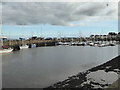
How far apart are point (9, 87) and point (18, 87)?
1.88ft

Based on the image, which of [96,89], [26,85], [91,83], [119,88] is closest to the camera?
[119,88]

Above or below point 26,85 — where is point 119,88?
above

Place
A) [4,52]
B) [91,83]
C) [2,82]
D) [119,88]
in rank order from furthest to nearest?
[4,52]
[2,82]
[91,83]
[119,88]

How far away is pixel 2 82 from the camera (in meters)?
9.83

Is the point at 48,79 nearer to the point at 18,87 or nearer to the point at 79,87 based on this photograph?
the point at 18,87

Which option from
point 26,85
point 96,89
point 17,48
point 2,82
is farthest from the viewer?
point 17,48

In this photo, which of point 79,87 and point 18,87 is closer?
point 79,87

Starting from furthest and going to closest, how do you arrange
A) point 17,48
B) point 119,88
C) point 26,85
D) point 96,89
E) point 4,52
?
point 17,48, point 4,52, point 26,85, point 96,89, point 119,88

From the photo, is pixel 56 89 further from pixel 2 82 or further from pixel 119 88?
pixel 2 82

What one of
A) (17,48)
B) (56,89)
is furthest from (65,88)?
(17,48)

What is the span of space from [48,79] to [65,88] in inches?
110

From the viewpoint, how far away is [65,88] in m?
7.61

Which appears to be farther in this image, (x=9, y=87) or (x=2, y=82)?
(x=2, y=82)

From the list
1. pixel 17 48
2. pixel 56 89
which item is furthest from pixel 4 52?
pixel 56 89
